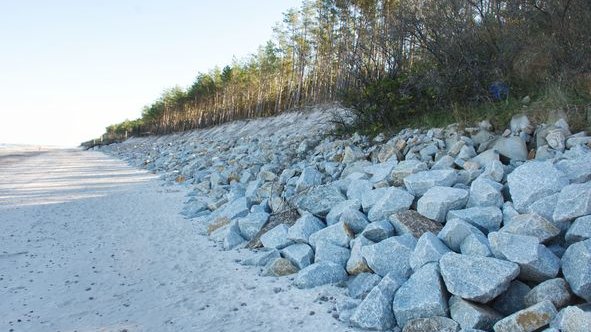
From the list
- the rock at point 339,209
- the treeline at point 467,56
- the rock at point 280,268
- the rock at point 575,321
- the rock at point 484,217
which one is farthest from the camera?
the treeline at point 467,56

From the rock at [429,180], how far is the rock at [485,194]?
637 mm

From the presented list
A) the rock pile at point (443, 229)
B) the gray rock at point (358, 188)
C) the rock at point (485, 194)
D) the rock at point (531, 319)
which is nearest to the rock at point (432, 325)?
the rock pile at point (443, 229)

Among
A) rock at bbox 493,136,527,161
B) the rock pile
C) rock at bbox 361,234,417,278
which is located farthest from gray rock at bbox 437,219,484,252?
rock at bbox 493,136,527,161

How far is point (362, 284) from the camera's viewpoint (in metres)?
5.44

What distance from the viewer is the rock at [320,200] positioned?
799 cm

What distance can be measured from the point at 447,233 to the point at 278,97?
1429 inches

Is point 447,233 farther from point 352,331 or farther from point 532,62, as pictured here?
point 532,62

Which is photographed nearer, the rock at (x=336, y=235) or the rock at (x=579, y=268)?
the rock at (x=579, y=268)

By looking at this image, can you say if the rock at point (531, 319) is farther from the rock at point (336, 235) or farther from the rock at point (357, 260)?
the rock at point (336, 235)

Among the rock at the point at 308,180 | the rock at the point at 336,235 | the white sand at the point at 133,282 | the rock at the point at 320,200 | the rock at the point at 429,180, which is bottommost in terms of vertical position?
the white sand at the point at 133,282

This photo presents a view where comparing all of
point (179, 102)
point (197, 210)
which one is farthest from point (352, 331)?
point (179, 102)

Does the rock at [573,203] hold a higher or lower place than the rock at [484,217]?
higher

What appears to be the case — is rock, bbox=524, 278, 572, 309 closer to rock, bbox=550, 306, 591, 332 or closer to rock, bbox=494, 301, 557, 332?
rock, bbox=494, 301, 557, 332

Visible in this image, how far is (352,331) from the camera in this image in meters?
4.57
